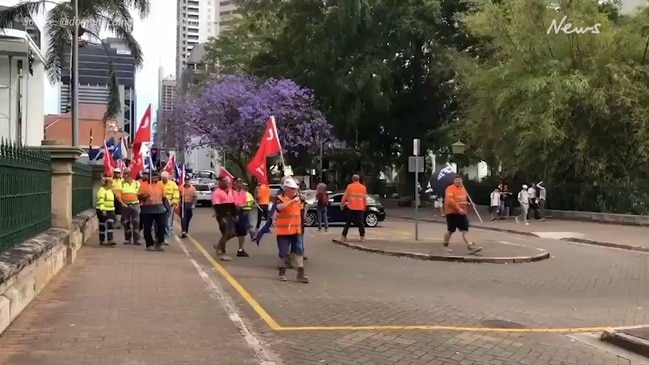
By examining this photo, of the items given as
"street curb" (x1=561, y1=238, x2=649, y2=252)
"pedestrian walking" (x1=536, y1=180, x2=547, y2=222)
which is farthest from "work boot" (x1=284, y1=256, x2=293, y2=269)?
"pedestrian walking" (x1=536, y1=180, x2=547, y2=222)

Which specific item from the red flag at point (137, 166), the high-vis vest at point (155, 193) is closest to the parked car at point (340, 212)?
the red flag at point (137, 166)

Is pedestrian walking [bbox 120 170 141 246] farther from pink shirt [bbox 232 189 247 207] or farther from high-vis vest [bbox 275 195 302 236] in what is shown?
high-vis vest [bbox 275 195 302 236]

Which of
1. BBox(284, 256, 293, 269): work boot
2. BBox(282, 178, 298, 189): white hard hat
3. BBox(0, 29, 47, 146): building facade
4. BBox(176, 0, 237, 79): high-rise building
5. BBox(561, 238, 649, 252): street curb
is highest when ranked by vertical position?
BBox(176, 0, 237, 79): high-rise building

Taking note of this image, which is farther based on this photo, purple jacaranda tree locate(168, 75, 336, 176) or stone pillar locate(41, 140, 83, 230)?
purple jacaranda tree locate(168, 75, 336, 176)

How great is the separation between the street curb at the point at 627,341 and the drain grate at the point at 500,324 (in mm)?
991

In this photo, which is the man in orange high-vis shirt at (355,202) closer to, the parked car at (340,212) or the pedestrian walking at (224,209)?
the pedestrian walking at (224,209)

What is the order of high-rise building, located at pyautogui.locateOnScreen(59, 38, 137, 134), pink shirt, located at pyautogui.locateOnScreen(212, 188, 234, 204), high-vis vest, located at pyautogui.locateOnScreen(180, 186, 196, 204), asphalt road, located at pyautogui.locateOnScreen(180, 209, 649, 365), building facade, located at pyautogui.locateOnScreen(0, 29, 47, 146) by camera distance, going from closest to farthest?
asphalt road, located at pyautogui.locateOnScreen(180, 209, 649, 365) < pink shirt, located at pyautogui.locateOnScreen(212, 188, 234, 204) < high-vis vest, located at pyautogui.locateOnScreen(180, 186, 196, 204) < building facade, located at pyautogui.locateOnScreen(0, 29, 47, 146) < high-rise building, located at pyautogui.locateOnScreen(59, 38, 137, 134)

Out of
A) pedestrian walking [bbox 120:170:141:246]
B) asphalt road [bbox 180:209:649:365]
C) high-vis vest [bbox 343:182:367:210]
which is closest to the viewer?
asphalt road [bbox 180:209:649:365]

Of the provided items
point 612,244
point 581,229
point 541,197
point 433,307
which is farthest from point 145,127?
point 541,197

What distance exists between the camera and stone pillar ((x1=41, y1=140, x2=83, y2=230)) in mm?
13086

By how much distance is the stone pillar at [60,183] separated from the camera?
1309cm

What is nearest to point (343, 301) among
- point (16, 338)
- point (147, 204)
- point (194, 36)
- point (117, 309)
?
point (117, 309)

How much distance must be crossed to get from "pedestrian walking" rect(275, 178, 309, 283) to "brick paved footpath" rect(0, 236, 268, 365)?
1.48m

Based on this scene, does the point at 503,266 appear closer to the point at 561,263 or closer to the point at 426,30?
the point at 561,263
